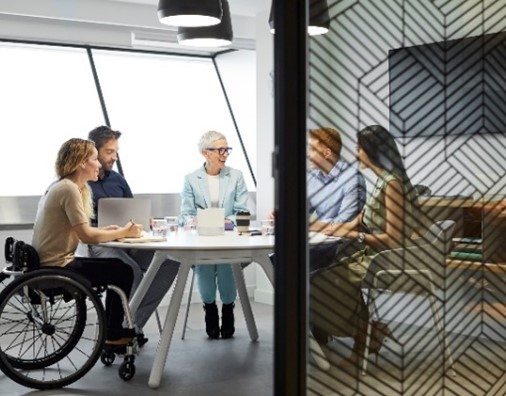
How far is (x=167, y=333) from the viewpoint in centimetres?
456

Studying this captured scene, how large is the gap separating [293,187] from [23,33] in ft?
16.0

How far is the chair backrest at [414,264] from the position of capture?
261cm

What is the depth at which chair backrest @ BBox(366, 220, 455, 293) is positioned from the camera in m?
2.61

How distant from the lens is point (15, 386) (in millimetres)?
4441

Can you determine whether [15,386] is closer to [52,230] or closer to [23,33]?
[52,230]

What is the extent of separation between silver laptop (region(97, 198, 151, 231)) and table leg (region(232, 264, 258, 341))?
2.95 feet

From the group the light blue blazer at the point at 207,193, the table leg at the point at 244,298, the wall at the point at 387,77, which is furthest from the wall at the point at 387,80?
the light blue blazer at the point at 207,193

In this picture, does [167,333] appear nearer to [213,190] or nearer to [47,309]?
[47,309]

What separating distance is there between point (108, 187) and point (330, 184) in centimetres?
321

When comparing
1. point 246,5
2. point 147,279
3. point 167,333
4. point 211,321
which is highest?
point 246,5

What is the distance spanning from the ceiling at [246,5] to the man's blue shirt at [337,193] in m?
4.20

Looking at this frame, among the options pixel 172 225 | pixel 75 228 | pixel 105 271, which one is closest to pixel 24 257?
pixel 75 228

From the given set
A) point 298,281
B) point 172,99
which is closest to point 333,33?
point 298,281

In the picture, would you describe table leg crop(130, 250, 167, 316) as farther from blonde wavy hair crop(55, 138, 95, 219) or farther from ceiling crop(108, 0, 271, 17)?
ceiling crop(108, 0, 271, 17)
